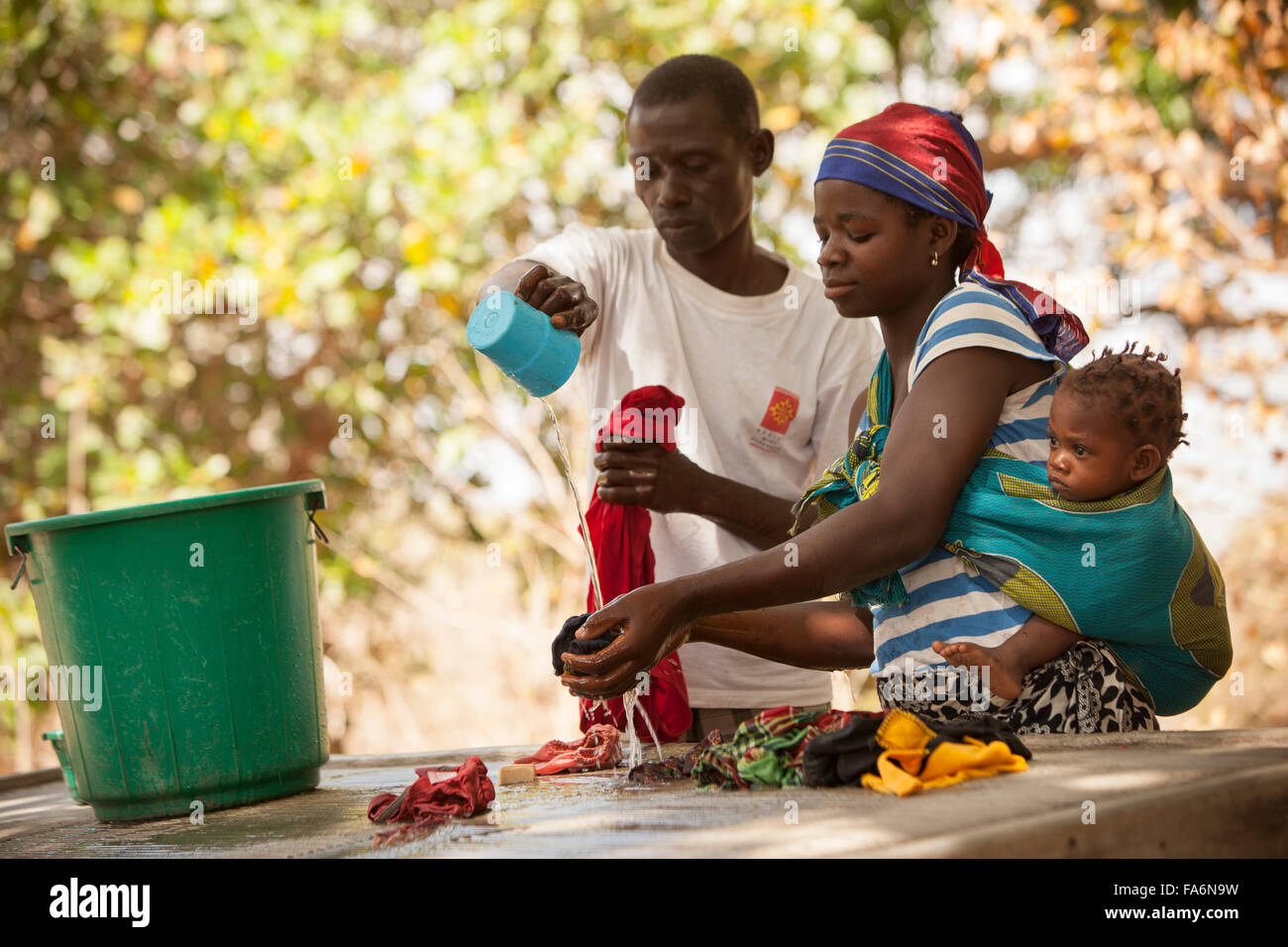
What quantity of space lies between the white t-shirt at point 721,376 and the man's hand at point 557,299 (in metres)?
0.40

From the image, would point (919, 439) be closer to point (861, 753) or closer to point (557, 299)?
point (861, 753)

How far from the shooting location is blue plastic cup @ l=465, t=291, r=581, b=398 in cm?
222

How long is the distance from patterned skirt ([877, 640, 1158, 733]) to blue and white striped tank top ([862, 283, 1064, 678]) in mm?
60

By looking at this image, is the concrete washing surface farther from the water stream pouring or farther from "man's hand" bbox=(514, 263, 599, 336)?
"man's hand" bbox=(514, 263, 599, 336)

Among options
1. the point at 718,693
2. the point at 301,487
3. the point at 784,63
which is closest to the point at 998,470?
the point at 718,693

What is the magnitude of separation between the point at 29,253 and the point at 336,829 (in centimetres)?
515

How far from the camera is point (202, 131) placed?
551 cm

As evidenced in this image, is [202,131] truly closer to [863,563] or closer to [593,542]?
[593,542]

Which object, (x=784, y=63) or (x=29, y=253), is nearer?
(x=784, y=63)

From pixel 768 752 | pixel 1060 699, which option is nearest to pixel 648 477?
pixel 768 752

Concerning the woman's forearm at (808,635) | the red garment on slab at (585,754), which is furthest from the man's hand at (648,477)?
the red garment on slab at (585,754)

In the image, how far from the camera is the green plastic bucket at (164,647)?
7.52 ft

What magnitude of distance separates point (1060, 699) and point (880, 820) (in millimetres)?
639

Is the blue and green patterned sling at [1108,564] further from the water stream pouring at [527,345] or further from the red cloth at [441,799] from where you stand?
the red cloth at [441,799]
